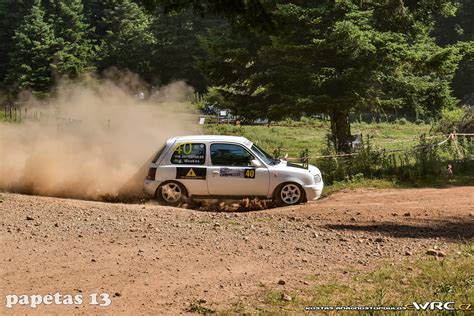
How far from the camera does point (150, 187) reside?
12.0m

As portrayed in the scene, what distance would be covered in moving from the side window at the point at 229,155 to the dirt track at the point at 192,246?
1.44m

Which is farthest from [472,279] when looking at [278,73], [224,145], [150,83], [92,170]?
[150,83]

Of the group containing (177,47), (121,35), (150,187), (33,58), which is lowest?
(150,187)

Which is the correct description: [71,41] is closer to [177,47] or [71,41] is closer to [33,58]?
[33,58]

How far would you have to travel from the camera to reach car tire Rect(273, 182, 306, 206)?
1190 centimetres

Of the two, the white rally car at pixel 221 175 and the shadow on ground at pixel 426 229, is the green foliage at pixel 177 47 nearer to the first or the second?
the white rally car at pixel 221 175

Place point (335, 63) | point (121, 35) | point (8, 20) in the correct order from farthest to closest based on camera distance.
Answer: point (8, 20) < point (121, 35) < point (335, 63)

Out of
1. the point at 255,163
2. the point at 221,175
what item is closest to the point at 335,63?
the point at 255,163

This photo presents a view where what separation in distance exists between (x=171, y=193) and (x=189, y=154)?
3.05ft

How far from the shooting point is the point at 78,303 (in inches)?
226

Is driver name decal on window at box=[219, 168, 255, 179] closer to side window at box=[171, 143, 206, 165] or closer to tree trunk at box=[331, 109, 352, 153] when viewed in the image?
side window at box=[171, 143, 206, 165]

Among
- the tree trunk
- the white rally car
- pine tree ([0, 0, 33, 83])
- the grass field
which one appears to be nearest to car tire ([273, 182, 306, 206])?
the white rally car

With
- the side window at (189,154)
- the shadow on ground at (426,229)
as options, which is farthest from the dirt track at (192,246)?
the side window at (189,154)

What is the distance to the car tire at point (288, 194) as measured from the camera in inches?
468
